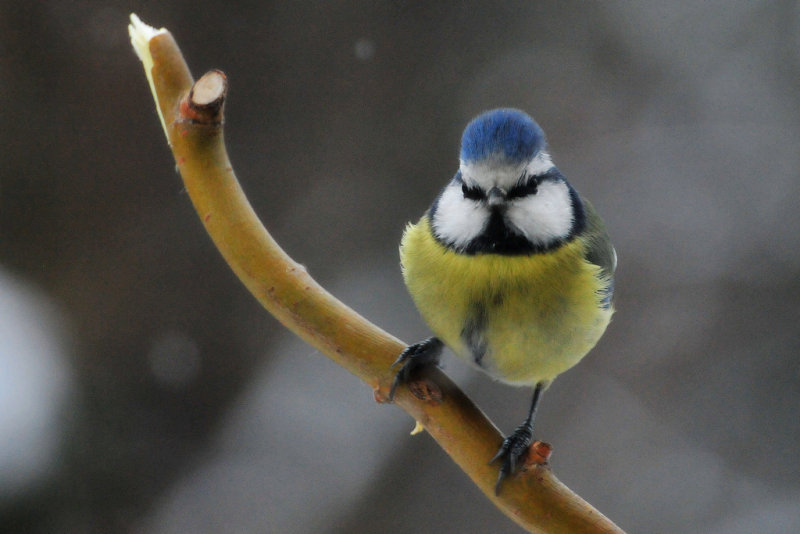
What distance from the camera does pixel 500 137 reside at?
88 cm

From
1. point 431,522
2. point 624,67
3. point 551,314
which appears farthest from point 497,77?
point 551,314

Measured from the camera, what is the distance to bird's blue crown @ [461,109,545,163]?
34.6 inches

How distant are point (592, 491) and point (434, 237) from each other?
3.95 ft

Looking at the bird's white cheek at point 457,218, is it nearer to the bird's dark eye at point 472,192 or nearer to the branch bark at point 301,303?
the bird's dark eye at point 472,192

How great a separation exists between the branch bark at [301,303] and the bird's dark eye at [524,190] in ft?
0.72

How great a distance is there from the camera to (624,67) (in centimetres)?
226

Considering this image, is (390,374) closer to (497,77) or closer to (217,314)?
(217,314)

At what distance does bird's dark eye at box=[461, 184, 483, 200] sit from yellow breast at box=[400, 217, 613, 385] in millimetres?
84

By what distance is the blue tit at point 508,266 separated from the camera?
0.89 m

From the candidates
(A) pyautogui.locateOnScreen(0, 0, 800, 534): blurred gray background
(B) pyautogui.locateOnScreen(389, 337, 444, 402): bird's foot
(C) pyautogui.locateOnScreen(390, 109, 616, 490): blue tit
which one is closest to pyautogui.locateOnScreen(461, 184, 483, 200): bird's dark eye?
(C) pyautogui.locateOnScreen(390, 109, 616, 490): blue tit

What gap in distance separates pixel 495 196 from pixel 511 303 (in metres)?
0.15

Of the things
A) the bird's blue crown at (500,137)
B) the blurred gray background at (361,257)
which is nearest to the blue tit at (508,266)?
the bird's blue crown at (500,137)

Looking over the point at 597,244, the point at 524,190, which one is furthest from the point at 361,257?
the point at 524,190

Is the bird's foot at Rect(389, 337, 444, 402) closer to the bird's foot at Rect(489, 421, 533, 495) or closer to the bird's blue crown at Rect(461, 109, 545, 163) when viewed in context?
the bird's foot at Rect(489, 421, 533, 495)
